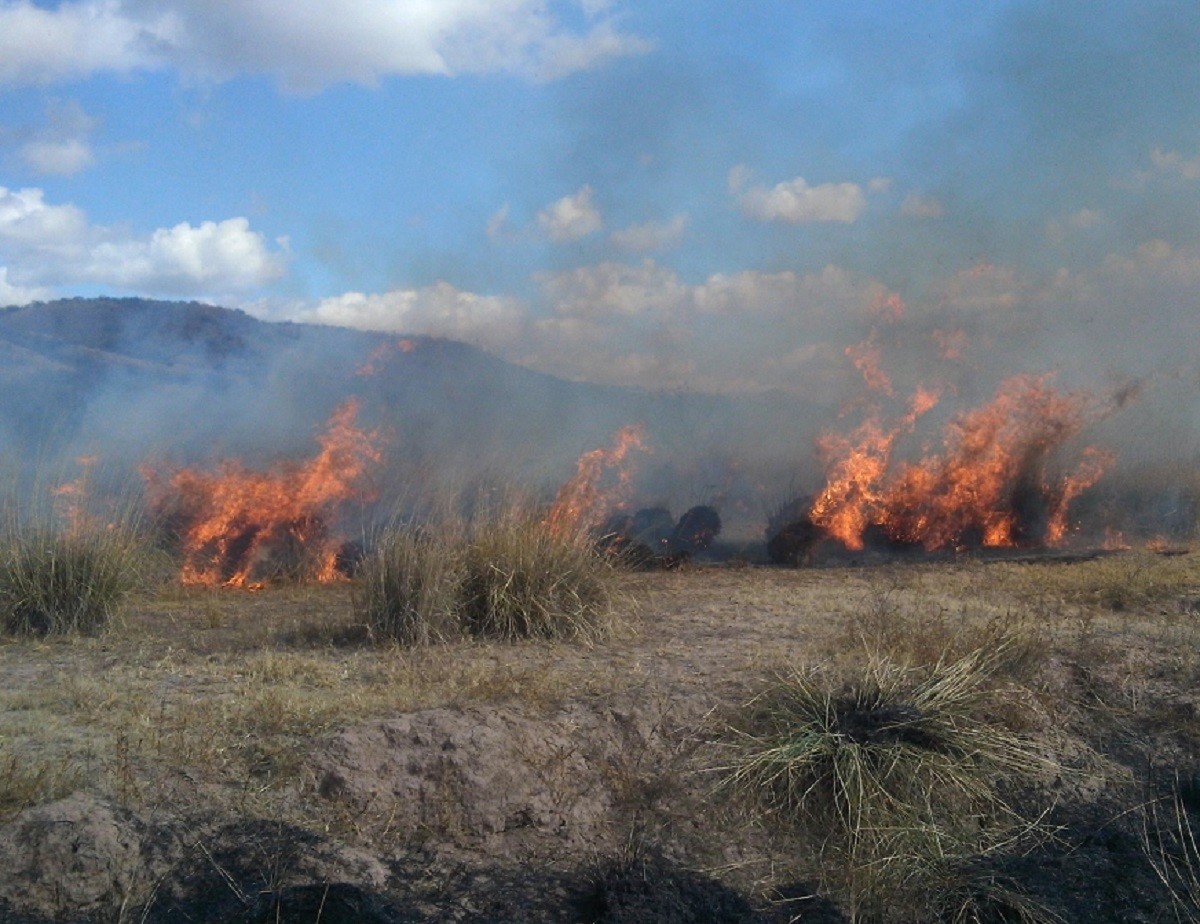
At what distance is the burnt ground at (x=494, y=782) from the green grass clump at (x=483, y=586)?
25 centimetres

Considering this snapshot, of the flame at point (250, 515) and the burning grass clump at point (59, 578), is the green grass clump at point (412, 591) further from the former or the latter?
the flame at point (250, 515)

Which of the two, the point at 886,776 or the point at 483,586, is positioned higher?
the point at 483,586

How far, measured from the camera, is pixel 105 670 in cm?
654

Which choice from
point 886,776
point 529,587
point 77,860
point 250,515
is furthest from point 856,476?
point 77,860

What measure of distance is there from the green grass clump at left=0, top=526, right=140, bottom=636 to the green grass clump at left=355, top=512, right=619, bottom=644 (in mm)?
1969

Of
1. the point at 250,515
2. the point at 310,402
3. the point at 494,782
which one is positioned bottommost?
the point at 494,782

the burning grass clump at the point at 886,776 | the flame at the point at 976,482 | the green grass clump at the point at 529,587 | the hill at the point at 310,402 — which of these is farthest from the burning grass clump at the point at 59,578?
the flame at the point at 976,482

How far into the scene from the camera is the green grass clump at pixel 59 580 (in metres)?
7.73

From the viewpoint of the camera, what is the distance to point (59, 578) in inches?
311

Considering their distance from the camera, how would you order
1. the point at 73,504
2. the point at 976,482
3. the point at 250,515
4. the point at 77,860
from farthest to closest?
the point at 976,482
the point at 250,515
the point at 73,504
the point at 77,860

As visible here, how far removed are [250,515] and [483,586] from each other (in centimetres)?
690

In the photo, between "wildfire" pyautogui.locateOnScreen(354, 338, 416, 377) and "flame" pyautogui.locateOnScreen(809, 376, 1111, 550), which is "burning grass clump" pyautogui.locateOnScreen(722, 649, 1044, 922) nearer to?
"flame" pyautogui.locateOnScreen(809, 376, 1111, 550)

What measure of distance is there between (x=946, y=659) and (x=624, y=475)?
534 inches

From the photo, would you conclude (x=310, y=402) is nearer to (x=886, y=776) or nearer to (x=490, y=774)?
(x=490, y=774)
